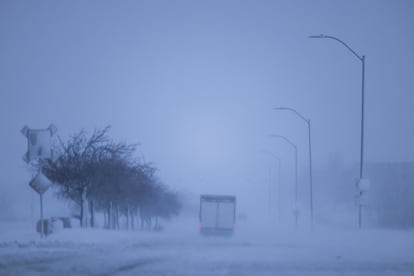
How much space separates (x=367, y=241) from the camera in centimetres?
3347

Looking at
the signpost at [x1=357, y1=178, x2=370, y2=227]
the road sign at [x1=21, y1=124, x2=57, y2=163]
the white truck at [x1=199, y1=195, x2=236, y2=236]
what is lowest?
the white truck at [x1=199, y1=195, x2=236, y2=236]

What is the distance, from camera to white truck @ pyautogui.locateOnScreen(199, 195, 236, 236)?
143 ft

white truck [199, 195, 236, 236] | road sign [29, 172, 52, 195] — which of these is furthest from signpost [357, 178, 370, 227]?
road sign [29, 172, 52, 195]

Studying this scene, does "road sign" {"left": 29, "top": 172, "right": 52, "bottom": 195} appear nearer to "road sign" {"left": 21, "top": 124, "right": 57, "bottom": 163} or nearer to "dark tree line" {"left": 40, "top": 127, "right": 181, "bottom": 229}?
"road sign" {"left": 21, "top": 124, "right": 57, "bottom": 163}

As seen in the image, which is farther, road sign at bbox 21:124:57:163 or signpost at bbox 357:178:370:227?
signpost at bbox 357:178:370:227

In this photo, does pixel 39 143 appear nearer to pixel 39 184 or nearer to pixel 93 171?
pixel 39 184

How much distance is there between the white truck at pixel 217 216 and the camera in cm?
4362

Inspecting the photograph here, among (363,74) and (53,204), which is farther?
(53,204)

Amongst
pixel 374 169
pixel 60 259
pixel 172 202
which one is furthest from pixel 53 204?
pixel 60 259

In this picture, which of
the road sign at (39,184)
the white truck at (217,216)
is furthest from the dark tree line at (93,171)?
the road sign at (39,184)

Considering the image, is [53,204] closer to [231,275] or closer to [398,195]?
[398,195]

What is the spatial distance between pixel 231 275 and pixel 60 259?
6.33 metres

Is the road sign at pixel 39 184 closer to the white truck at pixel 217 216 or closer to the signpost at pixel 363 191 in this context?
the signpost at pixel 363 191

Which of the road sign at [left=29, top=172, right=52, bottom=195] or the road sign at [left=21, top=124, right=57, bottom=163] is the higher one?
the road sign at [left=21, top=124, right=57, bottom=163]
